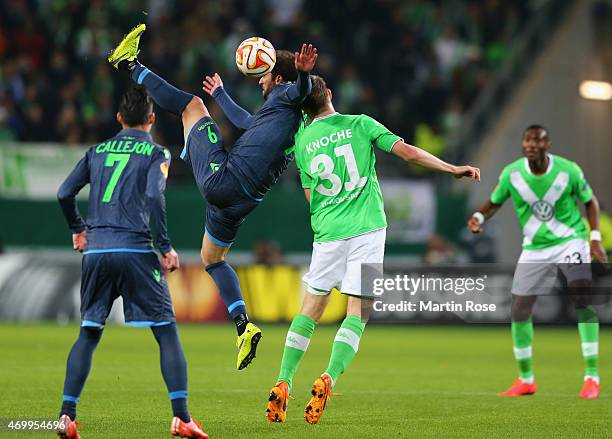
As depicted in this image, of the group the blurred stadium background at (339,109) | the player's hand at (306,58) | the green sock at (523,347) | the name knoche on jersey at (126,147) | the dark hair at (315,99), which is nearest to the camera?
the name knoche on jersey at (126,147)

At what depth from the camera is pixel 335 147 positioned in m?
8.12

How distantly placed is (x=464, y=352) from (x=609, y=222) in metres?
6.57

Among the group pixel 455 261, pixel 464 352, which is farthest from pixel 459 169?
pixel 455 261

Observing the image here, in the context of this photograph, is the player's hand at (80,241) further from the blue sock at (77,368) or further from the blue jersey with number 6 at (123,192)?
the blue sock at (77,368)

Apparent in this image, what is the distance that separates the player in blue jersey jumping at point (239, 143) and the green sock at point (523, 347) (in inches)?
108

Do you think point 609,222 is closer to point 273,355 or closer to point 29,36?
point 273,355

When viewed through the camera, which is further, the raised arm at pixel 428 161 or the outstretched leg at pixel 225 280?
the outstretched leg at pixel 225 280

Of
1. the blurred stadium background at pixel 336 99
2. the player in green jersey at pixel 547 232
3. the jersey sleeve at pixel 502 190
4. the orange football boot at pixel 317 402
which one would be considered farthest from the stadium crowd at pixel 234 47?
the orange football boot at pixel 317 402

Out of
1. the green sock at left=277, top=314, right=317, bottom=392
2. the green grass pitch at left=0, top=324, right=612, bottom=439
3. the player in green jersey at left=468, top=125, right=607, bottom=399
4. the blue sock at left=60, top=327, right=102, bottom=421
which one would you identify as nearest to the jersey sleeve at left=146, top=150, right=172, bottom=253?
the blue sock at left=60, top=327, right=102, bottom=421

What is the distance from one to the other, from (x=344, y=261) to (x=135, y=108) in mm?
1956

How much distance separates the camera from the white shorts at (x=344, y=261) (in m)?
8.04

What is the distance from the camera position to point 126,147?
695cm

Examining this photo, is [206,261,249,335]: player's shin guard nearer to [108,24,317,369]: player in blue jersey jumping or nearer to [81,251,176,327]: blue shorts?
[108,24,317,369]: player in blue jersey jumping

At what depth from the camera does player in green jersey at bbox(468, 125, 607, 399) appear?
33.4 feet
